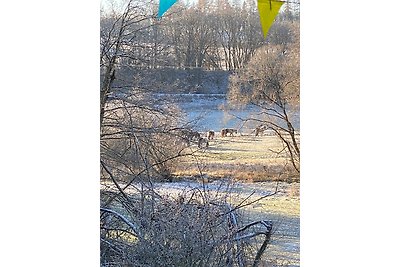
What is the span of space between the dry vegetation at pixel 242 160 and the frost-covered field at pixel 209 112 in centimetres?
6

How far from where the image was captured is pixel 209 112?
304 centimetres

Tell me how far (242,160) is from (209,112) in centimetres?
28

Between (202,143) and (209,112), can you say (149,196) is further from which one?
(209,112)

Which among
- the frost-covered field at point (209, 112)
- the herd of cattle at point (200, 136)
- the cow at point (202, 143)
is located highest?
the frost-covered field at point (209, 112)

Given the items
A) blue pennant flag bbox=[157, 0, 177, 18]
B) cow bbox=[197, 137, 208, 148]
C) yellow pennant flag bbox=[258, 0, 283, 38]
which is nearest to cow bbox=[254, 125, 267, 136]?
cow bbox=[197, 137, 208, 148]

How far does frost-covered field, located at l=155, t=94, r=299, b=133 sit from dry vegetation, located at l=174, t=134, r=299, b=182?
0.20ft

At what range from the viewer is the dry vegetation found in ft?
9.98

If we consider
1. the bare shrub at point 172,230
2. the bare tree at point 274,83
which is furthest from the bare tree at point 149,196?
the bare tree at point 274,83

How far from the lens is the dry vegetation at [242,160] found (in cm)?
304

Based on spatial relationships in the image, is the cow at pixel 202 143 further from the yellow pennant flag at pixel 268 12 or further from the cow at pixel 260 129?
the yellow pennant flag at pixel 268 12
